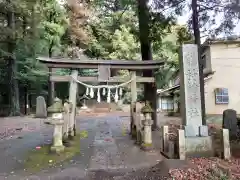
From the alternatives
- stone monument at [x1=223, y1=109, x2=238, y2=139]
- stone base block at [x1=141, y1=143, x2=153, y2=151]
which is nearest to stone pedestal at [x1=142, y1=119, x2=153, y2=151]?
stone base block at [x1=141, y1=143, x2=153, y2=151]

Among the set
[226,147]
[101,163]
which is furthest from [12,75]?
[226,147]

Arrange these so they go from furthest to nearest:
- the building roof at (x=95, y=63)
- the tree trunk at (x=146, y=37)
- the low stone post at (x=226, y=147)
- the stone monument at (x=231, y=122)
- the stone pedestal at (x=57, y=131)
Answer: the tree trunk at (x=146, y=37), the building roof at (x=95, y=63), the stone monument at (x=231, y=122), the stone pedestal at (x=57, y=131), the low stone post at (x=226, y=147)

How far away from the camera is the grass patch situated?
6.41m

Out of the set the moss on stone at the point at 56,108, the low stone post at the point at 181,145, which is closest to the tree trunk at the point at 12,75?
the moss on stone at the point at 56,108

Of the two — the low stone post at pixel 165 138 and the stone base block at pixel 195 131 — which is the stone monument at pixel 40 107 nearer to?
the low stone post at pixel 165 138

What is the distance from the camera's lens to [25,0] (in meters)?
17.2

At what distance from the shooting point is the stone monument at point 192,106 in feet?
21.3

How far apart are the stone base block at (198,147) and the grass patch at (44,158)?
3.41 meters

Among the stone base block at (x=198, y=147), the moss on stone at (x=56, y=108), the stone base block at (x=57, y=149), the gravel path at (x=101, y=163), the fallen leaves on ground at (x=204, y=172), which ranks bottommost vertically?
the gravel path at (x=101, y=163)

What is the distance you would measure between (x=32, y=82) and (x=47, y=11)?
22.1 feet

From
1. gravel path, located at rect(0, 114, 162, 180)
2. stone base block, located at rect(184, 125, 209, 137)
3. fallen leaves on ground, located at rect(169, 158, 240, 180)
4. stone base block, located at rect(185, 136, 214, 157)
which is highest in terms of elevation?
stone base block, located at rect(184, 125, 209, 137)

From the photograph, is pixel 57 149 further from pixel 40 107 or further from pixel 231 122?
pixel 40 107

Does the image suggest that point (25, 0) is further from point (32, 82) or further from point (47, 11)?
point (32, 82)

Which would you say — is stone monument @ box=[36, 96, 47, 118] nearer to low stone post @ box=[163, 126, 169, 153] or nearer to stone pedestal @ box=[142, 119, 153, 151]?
stone pedestal @ box=[142, 119, 153, 151]
